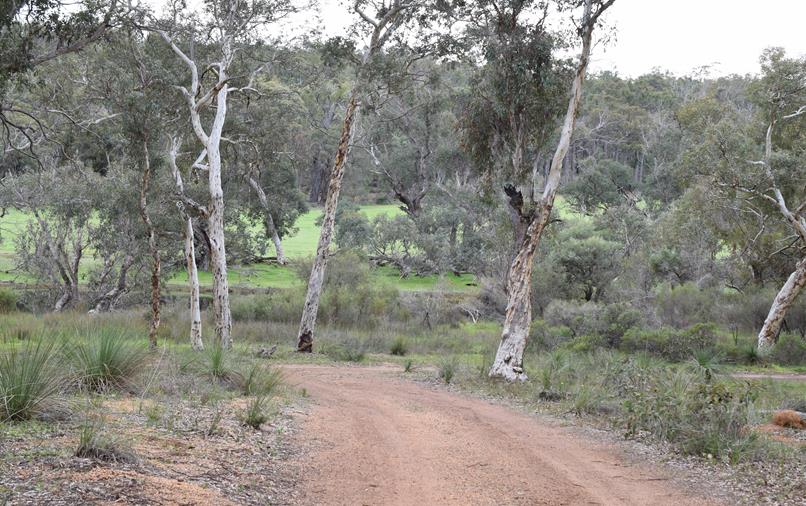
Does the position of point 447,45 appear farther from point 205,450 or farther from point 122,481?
point 122,481

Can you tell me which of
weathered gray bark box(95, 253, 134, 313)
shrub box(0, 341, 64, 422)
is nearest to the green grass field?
weathered gray bark box(95, 253, 134, 313)

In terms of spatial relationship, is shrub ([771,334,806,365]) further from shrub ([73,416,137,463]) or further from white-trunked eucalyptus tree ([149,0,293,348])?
shrub ([73,416,137,463])

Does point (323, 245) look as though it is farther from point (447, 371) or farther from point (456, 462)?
point (456, 462)

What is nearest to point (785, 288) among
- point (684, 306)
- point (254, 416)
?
point (684, 306)

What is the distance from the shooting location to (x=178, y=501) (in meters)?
5.36

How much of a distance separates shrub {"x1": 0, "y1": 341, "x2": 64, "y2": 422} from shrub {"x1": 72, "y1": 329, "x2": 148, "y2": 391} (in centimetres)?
148

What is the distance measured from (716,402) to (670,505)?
2672 mm

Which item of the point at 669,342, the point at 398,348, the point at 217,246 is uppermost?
the point at 217,246

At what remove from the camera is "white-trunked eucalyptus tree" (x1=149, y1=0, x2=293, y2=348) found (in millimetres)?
19734

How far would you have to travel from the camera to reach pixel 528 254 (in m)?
15.8

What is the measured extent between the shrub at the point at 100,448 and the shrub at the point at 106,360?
2.64m

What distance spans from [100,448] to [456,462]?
3.59 meters

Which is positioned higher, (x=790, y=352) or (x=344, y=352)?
(x=790, y=352)

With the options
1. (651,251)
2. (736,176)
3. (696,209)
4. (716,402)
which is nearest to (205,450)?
(716,402)
